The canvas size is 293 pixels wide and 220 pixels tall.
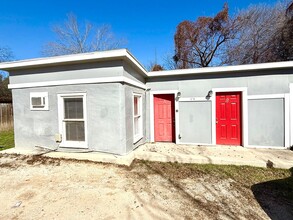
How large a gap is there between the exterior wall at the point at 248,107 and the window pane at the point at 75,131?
3149 millimetres

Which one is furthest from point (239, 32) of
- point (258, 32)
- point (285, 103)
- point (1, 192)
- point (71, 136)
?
point (1, 192)

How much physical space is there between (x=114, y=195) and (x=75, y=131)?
→ 2805 mm

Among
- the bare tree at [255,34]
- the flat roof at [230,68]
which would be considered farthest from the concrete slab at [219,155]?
the bare tree at [255,34]

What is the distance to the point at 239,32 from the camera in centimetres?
1484

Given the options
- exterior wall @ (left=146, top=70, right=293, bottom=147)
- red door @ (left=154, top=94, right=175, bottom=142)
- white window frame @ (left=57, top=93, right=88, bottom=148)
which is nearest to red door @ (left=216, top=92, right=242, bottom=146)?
exterior wall @ (left=146, top=70, right=293, bottom=147)

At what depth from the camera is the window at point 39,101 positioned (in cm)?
529

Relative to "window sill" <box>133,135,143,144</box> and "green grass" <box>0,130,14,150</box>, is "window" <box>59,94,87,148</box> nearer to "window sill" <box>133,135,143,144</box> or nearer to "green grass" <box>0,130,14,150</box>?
"window sill" <box>133,135,143,144</box>

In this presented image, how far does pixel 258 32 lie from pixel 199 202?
1577 centimetres

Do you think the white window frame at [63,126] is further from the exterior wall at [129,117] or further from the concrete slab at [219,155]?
the concrete slab at [219,155]

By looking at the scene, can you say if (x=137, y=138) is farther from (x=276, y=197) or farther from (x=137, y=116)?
(x=276, y=197)

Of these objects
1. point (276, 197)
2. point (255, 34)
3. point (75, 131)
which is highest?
point (255, 34)

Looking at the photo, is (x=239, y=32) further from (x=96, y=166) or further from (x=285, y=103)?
(x=96, y=166)

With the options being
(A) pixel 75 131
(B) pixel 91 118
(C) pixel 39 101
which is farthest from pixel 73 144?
(C) pixel 39 101

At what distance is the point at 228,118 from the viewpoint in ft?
20.0
